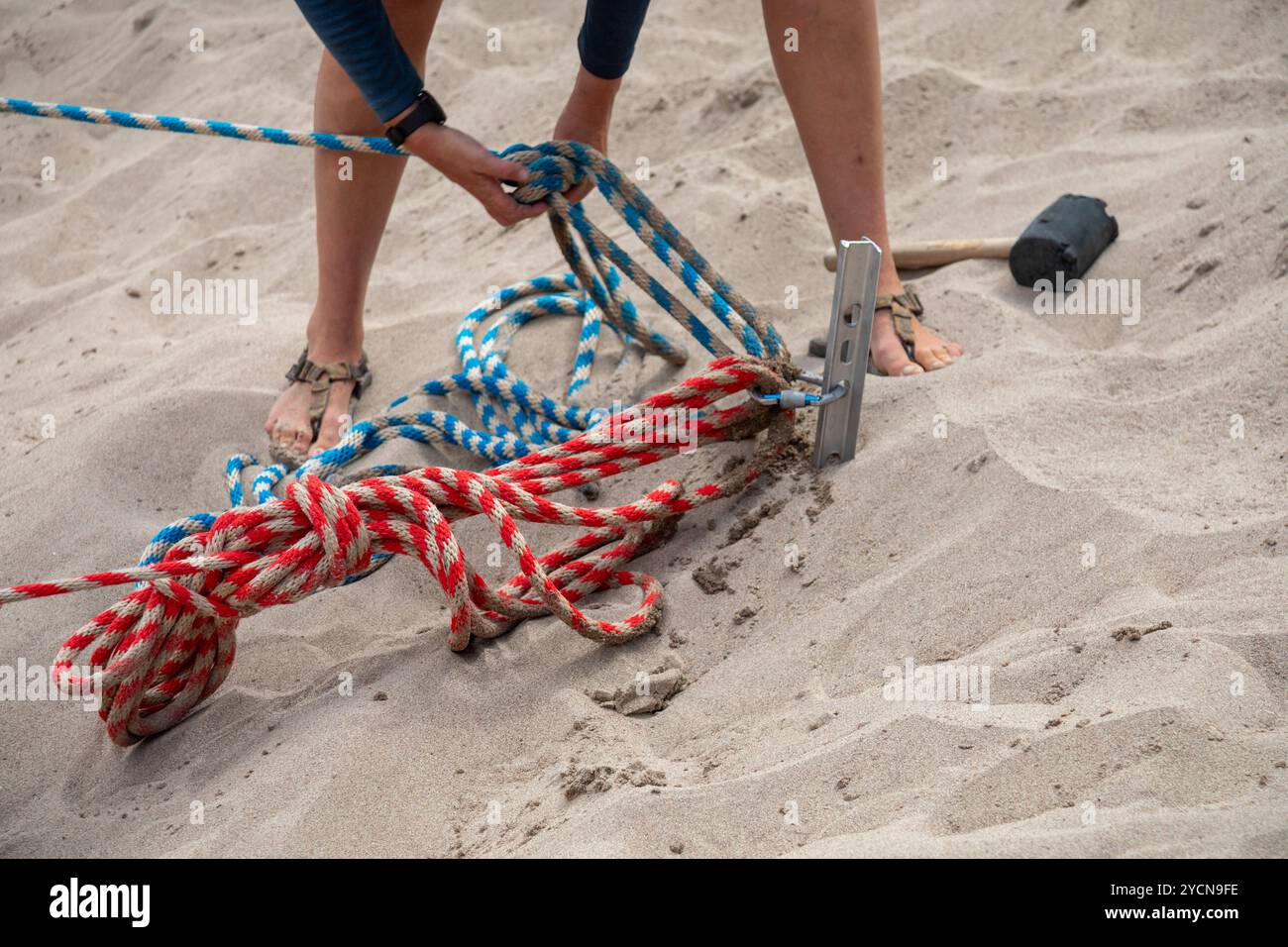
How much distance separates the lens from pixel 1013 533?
1.62 meters

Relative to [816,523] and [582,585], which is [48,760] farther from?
[816,523]

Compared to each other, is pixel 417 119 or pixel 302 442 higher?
pixel 417 119

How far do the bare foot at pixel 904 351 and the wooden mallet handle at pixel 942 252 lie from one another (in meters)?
0.34

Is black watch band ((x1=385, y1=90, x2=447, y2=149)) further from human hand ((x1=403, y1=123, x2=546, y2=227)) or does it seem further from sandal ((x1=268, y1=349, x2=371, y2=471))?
sandal ((x1=268, y1=349, x2=371, y2=471))

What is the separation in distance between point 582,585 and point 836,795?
0.64m

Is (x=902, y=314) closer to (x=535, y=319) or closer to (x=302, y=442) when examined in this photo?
(x=535, y=319)

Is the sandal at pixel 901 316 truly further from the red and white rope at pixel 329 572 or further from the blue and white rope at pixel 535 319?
the red and white rope at pixel 329 572

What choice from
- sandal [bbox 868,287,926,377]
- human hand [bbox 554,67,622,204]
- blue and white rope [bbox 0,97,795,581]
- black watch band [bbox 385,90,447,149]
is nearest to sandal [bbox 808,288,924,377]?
sandal [bbox 868,287,926,377]

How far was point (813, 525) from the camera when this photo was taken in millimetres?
1826

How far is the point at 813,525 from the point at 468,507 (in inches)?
20.3

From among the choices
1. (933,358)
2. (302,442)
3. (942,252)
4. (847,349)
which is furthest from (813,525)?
(302,442)

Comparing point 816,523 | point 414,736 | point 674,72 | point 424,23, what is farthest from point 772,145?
point 414,736

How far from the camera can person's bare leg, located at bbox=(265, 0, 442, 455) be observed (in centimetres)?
225

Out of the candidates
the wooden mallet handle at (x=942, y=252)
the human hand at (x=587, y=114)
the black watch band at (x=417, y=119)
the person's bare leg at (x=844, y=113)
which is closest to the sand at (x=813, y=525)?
the wooden mallet handle at (x=942, y=252)
